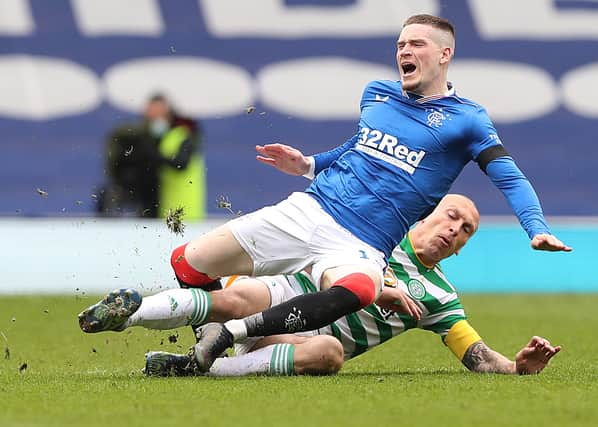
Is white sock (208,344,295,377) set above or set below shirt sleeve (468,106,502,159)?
below

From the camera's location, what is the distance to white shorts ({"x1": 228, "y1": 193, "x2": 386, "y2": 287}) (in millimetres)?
6070

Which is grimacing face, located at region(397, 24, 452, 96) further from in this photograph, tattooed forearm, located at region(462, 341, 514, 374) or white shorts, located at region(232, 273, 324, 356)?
tattooed forearm, located at region(462, 341, 514, 374)

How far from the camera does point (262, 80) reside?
15320 millimetres

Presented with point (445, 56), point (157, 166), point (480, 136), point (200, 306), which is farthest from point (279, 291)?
point (157, 166)

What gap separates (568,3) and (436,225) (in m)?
9.58

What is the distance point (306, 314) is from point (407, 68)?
4.60 feet

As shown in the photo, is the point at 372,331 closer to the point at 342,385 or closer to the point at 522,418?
the point at 342,385

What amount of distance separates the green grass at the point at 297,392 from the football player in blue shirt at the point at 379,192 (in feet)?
1.49

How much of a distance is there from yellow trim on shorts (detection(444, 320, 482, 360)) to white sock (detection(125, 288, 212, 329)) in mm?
1310

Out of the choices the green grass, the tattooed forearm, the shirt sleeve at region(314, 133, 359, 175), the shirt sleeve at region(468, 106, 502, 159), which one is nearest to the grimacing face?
the shirt sleeve at region(468, 106, 502, 159)

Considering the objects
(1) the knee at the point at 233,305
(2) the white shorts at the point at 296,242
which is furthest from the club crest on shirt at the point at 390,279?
(1) the knee at the point at 233,305

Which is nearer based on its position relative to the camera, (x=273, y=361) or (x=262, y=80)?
(x=273, y=361)

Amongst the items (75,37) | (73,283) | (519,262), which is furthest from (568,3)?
(73,283)

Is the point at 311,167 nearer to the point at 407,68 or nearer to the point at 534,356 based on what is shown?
the point at 407,68
